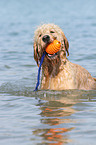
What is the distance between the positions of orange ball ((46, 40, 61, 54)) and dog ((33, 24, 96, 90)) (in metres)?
0.07

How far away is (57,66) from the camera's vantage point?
8617 mm

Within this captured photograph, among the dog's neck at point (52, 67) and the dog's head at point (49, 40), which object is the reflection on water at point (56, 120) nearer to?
the dog's neck at point (52, 67)

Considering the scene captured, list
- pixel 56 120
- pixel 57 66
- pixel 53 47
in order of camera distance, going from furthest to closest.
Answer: pixel 57 66 < pixel 53 47 < pixel 56 120

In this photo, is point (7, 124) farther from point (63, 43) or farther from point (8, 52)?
point (8, 52)

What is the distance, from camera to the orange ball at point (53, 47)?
8145 millimetres

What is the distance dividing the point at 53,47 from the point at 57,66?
2.10 ft

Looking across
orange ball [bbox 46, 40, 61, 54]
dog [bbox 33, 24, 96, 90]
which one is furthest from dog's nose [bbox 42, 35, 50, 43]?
orange ball [bbox 46, 40, 61, 54]

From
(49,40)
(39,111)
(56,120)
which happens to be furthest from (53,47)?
(56,120)

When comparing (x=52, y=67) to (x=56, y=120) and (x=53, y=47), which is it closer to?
(x=53, y=47)

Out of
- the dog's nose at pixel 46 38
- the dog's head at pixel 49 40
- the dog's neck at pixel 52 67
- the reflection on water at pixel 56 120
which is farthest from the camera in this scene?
the dog's neck at pixel 52 67

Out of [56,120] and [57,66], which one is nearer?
[56,120]

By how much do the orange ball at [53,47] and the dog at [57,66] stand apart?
7 cm

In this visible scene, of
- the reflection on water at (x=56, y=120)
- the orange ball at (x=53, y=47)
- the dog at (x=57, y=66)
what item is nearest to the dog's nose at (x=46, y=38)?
the dog at (x=57, y=66)

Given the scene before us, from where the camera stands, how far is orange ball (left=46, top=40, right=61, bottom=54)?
814cm
